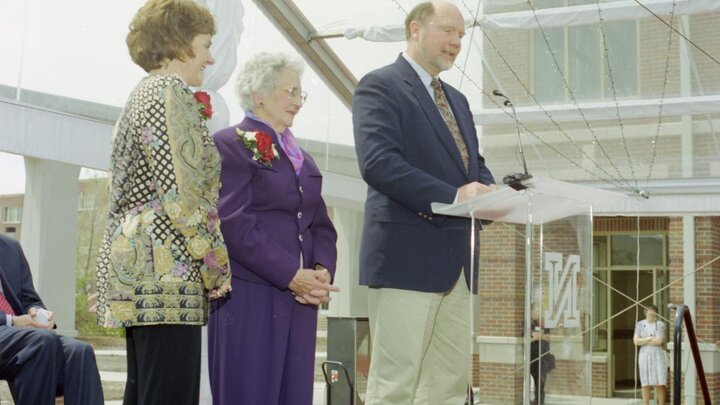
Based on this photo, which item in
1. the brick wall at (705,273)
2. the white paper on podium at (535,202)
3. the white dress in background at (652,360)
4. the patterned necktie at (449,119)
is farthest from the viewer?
the brick wall at (705,273)

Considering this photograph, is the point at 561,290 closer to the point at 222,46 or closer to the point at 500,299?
the point at 500,299

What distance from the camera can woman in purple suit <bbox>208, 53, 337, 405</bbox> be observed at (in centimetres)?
275

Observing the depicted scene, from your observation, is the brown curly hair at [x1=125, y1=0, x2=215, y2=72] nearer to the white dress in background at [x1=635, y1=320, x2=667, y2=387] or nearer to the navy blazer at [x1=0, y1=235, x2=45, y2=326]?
the navy blazer at [x1=0, y1=235, x2=45, y2=326]

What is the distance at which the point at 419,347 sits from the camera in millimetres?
2736

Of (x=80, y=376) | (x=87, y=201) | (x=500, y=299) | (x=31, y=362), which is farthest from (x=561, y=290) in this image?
(x=87, y=201)

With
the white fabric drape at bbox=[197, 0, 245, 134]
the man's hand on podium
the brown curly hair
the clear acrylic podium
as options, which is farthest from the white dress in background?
the brown curly hair

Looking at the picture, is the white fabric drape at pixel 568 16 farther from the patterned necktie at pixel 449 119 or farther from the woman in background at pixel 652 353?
the woman in background at pixel 652 353

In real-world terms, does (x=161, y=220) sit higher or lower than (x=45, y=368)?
higher

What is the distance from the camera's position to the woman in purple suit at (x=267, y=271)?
2750mm

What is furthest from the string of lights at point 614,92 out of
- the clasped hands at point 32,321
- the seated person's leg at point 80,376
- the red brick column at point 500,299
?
the seated person's leg at point 80,376

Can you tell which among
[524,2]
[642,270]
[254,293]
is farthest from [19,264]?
[642,270]

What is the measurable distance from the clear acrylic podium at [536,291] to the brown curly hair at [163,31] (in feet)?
2.72

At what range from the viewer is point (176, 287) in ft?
7.12

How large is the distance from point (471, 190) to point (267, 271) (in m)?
0.64
